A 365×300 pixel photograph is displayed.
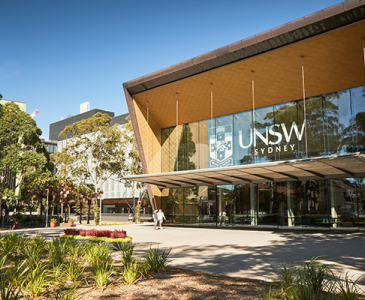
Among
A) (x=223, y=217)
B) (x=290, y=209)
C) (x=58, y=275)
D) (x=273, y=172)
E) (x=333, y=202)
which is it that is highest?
(x=273, y=172)

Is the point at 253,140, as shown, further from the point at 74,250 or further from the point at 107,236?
the point at 74,250

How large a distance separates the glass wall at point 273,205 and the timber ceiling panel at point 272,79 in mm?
6372

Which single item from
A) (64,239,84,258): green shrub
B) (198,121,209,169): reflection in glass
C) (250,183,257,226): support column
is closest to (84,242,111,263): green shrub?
(64,239,84,258): green shrub

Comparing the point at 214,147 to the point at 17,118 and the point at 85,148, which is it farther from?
the point at 17,118

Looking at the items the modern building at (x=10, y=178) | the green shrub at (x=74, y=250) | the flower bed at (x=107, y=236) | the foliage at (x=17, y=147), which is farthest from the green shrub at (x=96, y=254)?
the modern building at (x=10, y=178)

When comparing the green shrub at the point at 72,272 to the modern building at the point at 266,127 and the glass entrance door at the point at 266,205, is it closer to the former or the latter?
the modern building at the point at 266,127

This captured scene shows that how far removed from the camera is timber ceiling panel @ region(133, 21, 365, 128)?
1870 centimetres

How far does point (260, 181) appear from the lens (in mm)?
24766

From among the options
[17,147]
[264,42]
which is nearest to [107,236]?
[264,42]

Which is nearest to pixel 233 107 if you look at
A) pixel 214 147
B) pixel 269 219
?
pixel 214 147

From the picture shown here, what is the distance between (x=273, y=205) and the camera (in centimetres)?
2425

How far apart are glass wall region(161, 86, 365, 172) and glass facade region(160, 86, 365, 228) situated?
0.19 feet

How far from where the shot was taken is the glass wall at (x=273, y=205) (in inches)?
837

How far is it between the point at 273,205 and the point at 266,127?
594 centimetres
